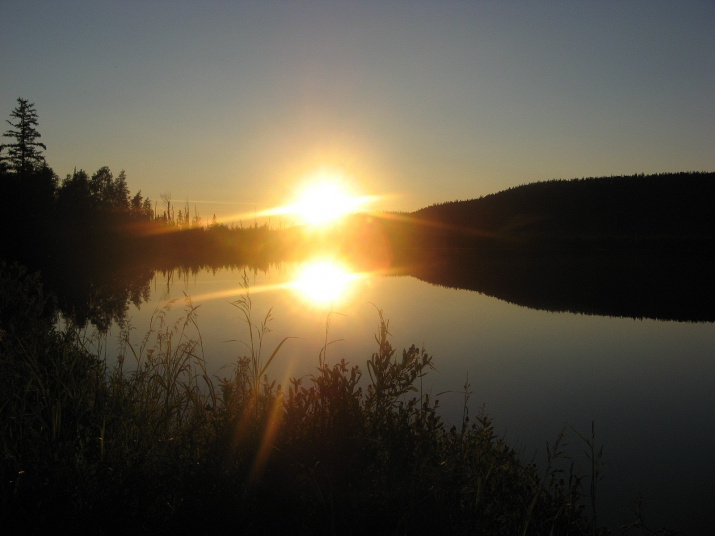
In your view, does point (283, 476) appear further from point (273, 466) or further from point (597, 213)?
point (597, 213)

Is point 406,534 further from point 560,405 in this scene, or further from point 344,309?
point 344,309

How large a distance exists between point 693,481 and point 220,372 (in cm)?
709

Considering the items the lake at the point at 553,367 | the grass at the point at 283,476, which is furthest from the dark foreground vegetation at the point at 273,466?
the lake at the point at 553,367

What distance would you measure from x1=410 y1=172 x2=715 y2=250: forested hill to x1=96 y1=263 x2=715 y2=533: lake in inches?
2878

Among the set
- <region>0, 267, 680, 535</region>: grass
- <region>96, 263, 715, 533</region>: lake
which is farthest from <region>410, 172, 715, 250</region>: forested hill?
<region>0, 267, 680, 535</region>: grass

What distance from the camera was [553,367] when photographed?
11.1 metres

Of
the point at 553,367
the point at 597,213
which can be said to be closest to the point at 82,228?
the point at 553,367

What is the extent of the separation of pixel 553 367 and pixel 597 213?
8702 centimetres

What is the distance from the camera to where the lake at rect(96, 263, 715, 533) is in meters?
5.97

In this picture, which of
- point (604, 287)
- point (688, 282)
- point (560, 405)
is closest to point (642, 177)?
point (688, 282)

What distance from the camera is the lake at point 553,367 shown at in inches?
235

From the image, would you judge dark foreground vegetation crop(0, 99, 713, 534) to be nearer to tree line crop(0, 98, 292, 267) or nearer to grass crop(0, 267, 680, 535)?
grass crop(0, 267, 680, 535)

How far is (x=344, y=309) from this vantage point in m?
17.1

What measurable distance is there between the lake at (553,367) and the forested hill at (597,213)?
2878 inches
